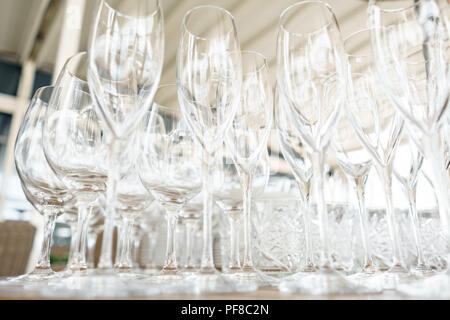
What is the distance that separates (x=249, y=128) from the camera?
0.45 metres

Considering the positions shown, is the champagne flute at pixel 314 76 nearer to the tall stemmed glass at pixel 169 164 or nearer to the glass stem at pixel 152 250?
the tall stemmed glass at pixel 169 164

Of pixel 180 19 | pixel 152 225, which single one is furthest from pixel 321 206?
pixel 180 19

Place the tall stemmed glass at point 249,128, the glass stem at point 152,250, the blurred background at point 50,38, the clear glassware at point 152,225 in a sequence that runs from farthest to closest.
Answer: the blurred background at point 50,38, the glass stem at point 152,250, the clear glassware at point 152,225, the tall stemmed glass at point 249,128

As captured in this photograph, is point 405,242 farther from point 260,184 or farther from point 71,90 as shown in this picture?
point 71,90

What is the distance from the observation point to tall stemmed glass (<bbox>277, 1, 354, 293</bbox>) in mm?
337

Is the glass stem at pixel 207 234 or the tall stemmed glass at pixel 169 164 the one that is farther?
the tall stemmed glass at pixel 169 164

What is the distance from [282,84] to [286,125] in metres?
0.10

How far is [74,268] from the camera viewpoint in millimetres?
374

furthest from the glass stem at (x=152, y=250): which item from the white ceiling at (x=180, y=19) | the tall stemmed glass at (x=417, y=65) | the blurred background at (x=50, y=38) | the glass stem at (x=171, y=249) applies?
the white ceiling at (x=180, y=19)

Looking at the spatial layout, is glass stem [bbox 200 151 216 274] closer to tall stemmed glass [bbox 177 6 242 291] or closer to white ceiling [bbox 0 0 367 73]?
tall stemmed glass [bbox 177 6 242 291]

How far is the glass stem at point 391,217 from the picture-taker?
35 cm

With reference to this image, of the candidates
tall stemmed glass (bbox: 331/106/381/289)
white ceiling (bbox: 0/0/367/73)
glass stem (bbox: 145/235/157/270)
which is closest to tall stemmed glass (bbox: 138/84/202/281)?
tall stemmed glass (bbox: 331/106/381/289)

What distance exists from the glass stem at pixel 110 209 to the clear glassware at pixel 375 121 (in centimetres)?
28
